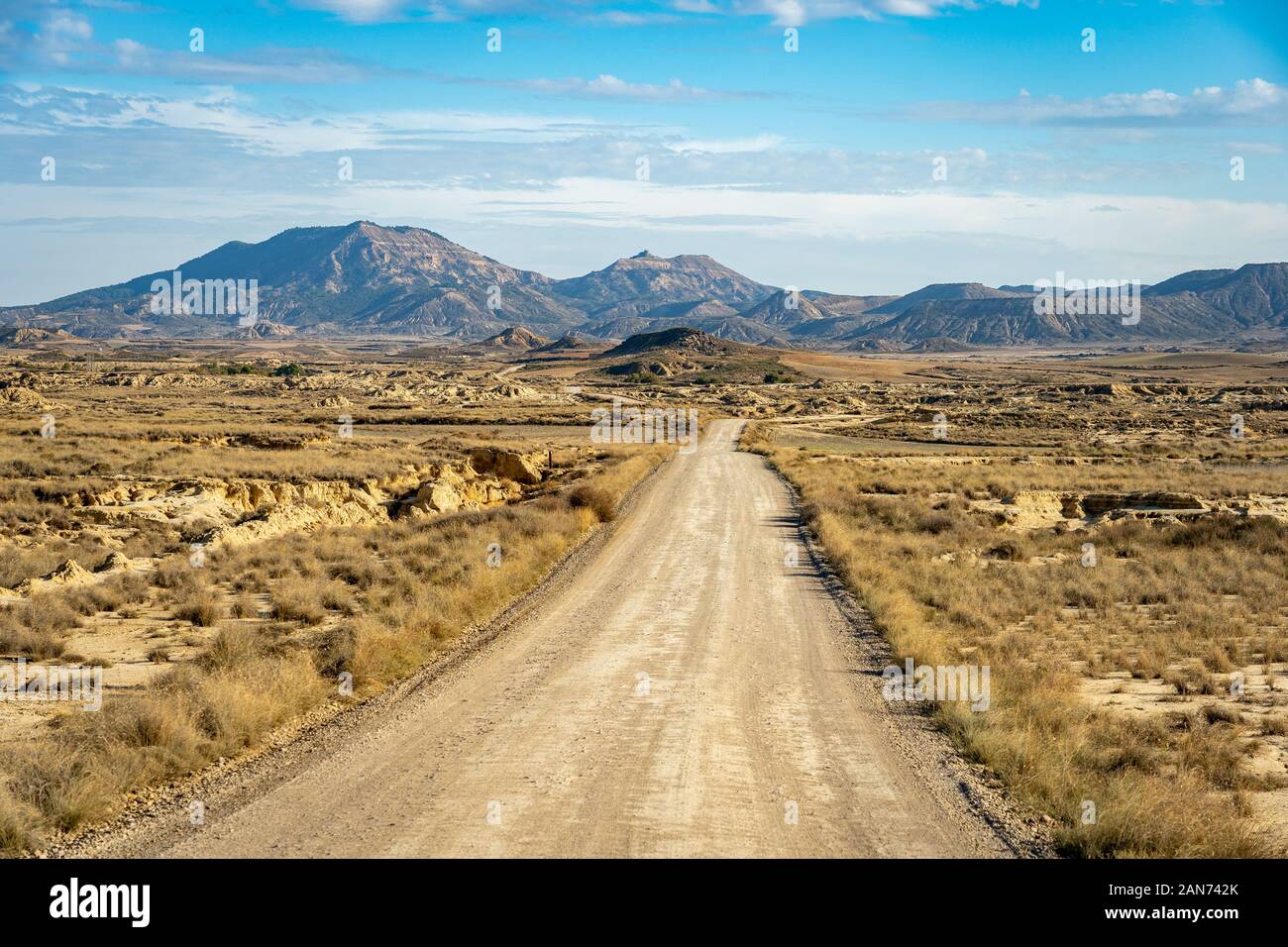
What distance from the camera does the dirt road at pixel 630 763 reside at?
701 cm

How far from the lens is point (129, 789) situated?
7.83 metres

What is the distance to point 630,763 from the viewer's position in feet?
28.4

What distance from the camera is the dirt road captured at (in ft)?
23.0

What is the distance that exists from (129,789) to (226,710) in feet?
4.56

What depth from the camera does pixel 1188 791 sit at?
327 inches

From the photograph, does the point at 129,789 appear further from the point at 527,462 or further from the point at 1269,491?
the point at 1269,491

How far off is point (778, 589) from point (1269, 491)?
28706 mm
